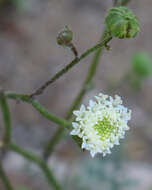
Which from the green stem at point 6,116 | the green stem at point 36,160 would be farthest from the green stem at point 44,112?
the green stem at point 36,160

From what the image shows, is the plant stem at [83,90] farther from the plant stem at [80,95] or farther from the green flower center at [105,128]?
the green flower center at [105,128]

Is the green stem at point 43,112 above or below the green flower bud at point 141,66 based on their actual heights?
below

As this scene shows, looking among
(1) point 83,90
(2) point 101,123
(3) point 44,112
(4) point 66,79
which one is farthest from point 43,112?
(4) point 66,79

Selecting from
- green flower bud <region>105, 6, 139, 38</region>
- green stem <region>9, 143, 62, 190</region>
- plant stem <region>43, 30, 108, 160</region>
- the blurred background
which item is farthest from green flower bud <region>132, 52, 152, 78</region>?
green flower bud <region>105, 6, 139, 38</region>

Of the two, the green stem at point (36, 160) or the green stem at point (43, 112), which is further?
the green stem at point (36, 160)

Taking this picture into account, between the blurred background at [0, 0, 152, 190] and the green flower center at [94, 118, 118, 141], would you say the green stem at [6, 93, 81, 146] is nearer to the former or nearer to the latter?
the green flower center at [94, 118, 118, 141]

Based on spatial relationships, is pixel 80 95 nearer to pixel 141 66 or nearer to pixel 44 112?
pixel 44 112

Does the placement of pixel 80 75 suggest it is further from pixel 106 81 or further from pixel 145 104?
pixel 145 104

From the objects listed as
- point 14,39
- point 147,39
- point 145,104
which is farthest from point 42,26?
point 145,104
